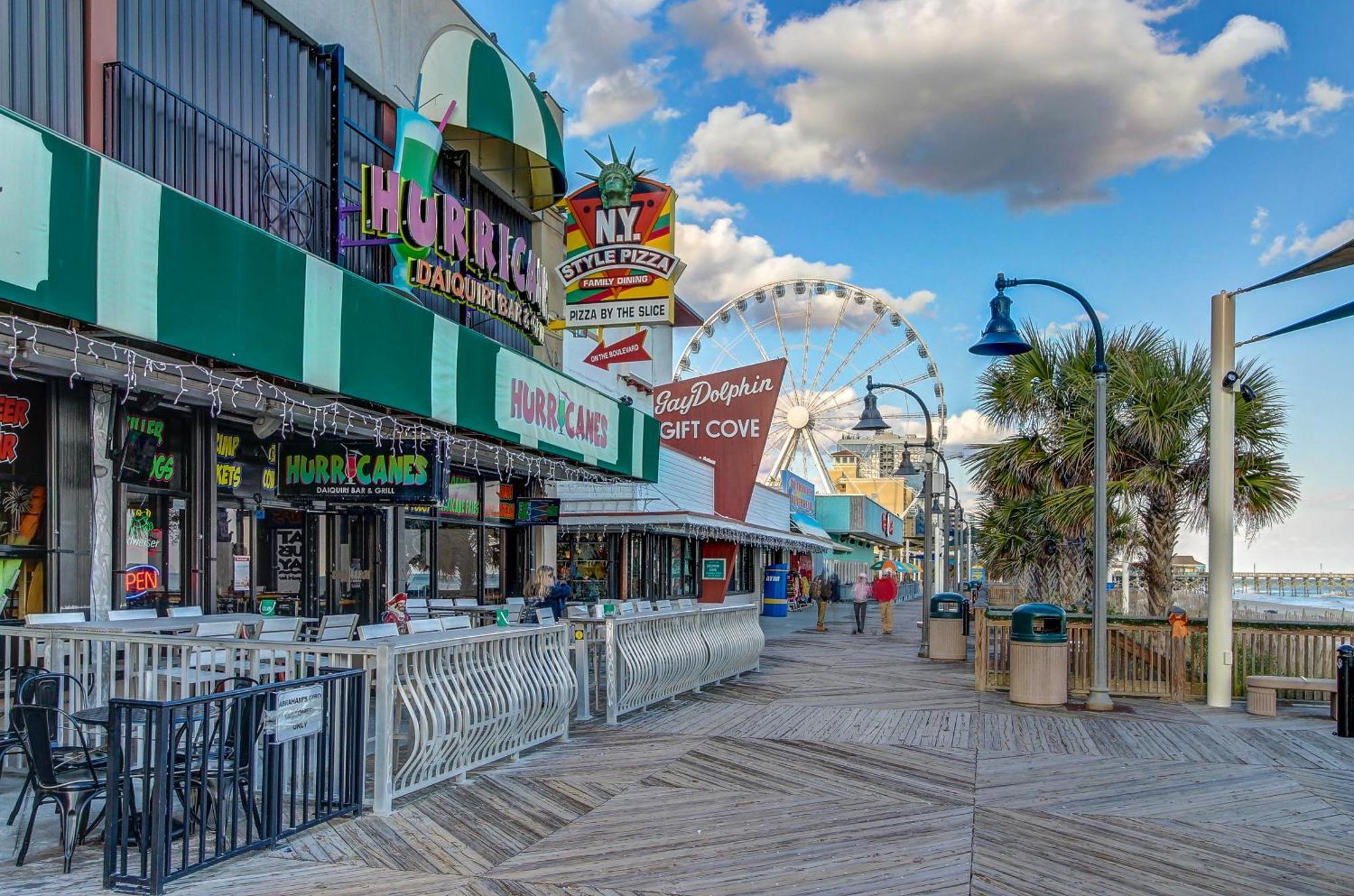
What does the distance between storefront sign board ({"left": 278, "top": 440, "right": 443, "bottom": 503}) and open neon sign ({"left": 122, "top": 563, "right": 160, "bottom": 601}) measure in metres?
2.01

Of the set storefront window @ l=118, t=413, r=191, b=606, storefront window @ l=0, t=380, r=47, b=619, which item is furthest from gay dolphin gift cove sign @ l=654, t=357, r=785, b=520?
storefront window @ l=0, t=380, r=47, b=619

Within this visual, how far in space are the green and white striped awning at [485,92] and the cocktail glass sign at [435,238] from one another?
0.51 m

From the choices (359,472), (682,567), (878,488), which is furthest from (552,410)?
(878,488)

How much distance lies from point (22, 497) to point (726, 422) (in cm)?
1475

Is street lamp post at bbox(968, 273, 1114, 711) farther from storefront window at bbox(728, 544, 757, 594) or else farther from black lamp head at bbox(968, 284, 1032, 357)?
storefront window at bbox(728, 544, 757, 594)

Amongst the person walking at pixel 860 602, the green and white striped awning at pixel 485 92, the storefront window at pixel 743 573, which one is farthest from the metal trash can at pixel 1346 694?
the storefront window at pixel 743 573

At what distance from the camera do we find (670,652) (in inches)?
485

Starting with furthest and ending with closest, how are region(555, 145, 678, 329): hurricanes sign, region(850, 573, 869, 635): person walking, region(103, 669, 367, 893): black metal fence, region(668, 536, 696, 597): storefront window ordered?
region(668, 536, 696, 597): storefront window, region(850, 573, 869, 635): person walking, region(555, 145, 678, 329): hurricanes sign, region(103, 669, 367, 893): black metal fence

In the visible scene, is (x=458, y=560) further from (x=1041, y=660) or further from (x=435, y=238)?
(x=1041, y=660)

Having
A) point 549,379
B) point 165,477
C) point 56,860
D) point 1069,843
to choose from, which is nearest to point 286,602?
point 165,477

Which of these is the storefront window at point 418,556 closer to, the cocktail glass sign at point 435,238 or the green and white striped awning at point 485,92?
the cocktail glass sign at point 435,238

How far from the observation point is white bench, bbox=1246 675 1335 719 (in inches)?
489

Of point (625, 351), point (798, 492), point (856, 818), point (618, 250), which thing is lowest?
point (856, 818)

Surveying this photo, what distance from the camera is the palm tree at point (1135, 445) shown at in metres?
16.8
